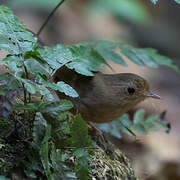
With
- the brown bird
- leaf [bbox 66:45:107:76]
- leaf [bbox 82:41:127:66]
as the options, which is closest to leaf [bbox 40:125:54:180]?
leaf [bbox 66:45:107:76]

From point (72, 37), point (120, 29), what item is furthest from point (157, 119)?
point (120, 29)

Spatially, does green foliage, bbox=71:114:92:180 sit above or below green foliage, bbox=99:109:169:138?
above

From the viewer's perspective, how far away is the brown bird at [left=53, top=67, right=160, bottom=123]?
11.5ft

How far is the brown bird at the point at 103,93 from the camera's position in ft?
11.5

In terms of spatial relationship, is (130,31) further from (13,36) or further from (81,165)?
(81,165)

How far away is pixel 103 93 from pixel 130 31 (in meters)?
8.07

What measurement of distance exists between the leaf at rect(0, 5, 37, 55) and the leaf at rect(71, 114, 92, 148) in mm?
496

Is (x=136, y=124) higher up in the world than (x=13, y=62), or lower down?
lower down

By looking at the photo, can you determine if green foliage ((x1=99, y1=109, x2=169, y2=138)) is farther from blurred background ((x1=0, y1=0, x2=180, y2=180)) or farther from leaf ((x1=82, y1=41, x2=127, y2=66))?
blurred background ((x1=0, y1=0, x2=180, y2=180))

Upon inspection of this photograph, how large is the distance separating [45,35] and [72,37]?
647 mm

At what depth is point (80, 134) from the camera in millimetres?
2312

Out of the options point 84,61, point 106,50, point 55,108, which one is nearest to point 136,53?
point 106,50

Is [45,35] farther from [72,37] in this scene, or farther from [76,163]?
[76,163]

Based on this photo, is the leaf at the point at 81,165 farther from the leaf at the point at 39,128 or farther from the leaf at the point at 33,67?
the leaf at the point at 33,67
